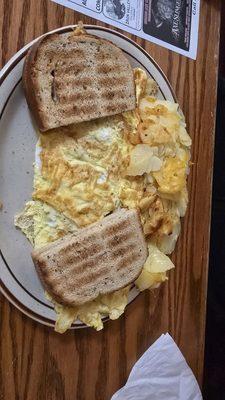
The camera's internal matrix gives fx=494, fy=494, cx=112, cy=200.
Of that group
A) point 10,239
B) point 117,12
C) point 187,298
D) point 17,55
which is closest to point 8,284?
point 10,239

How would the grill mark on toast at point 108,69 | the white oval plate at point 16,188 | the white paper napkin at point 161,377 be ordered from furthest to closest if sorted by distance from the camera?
1. the white paper napkin at point 161,377
2. the grill mark on toast at point 108,69
3. the white oval plate at point 16,188

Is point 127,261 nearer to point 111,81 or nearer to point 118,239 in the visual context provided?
point 118,239

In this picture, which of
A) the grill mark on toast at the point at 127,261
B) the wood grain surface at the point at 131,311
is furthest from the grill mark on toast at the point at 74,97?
the grill mark on toast at the point at 127,261

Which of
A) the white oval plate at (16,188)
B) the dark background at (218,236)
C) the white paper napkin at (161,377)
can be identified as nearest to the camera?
the white oval plate at (16,188)

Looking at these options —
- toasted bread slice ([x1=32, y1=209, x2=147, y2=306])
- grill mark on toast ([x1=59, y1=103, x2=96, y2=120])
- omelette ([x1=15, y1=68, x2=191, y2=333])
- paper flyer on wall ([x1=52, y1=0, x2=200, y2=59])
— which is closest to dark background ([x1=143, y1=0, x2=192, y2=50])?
paper flyer on wall ([x1=52, y1=0, x2=200, y2=59])

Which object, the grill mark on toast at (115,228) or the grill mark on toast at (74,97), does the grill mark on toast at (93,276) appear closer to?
the grill mark on toast at (115,228)

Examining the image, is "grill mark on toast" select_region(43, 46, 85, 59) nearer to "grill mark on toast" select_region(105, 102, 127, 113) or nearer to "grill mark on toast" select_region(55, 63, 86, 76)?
"grill mark on toast" select_region(55, 63, 86, 76)

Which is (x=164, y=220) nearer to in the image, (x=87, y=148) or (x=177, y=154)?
(x=177, y=154)
